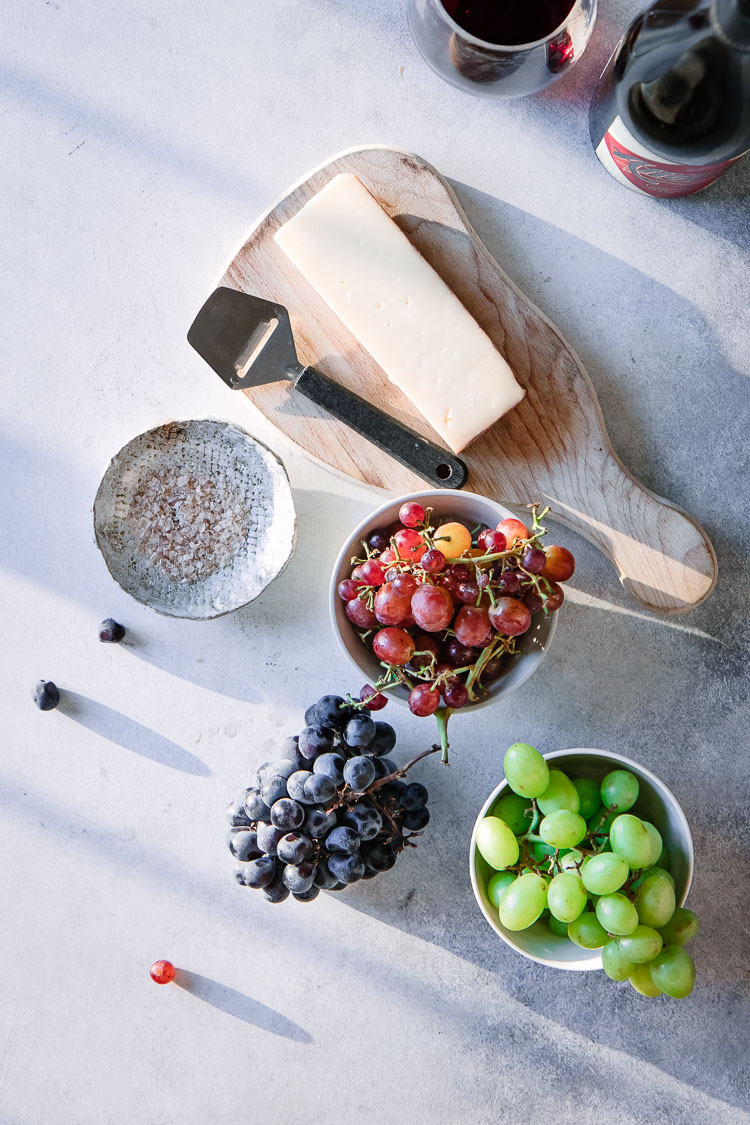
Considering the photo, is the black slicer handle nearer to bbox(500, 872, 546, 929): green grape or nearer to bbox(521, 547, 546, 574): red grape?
bbox(521, 547, 546, 574): red grape

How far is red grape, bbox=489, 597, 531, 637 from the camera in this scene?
792 mm

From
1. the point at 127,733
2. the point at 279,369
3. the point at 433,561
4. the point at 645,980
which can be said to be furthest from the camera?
the point at 127,733

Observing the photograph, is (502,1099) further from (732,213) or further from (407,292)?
(732,213)

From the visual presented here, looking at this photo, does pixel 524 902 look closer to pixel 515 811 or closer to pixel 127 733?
pixel 515 811

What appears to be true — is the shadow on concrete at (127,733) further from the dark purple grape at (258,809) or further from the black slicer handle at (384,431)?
the black slicer handle at (384,431)

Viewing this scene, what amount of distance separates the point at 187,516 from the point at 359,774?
1.30 feet

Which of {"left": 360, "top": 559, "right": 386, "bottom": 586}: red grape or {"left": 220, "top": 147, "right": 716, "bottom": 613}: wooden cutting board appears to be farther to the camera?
{"left": 220, "top": 147, "right": 716, "bottom": 613}: wooden cutting board

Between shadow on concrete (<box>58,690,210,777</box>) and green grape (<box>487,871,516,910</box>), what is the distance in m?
0.39

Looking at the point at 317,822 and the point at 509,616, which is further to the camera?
the point at 317,822

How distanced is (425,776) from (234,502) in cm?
43

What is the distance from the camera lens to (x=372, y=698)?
0.90 m

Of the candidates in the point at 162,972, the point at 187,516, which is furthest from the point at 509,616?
the point at 162,972

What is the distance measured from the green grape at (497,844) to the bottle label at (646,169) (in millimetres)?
739

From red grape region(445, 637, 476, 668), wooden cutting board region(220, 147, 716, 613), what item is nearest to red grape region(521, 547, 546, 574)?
red grape region(445, 637, 476, 668)
